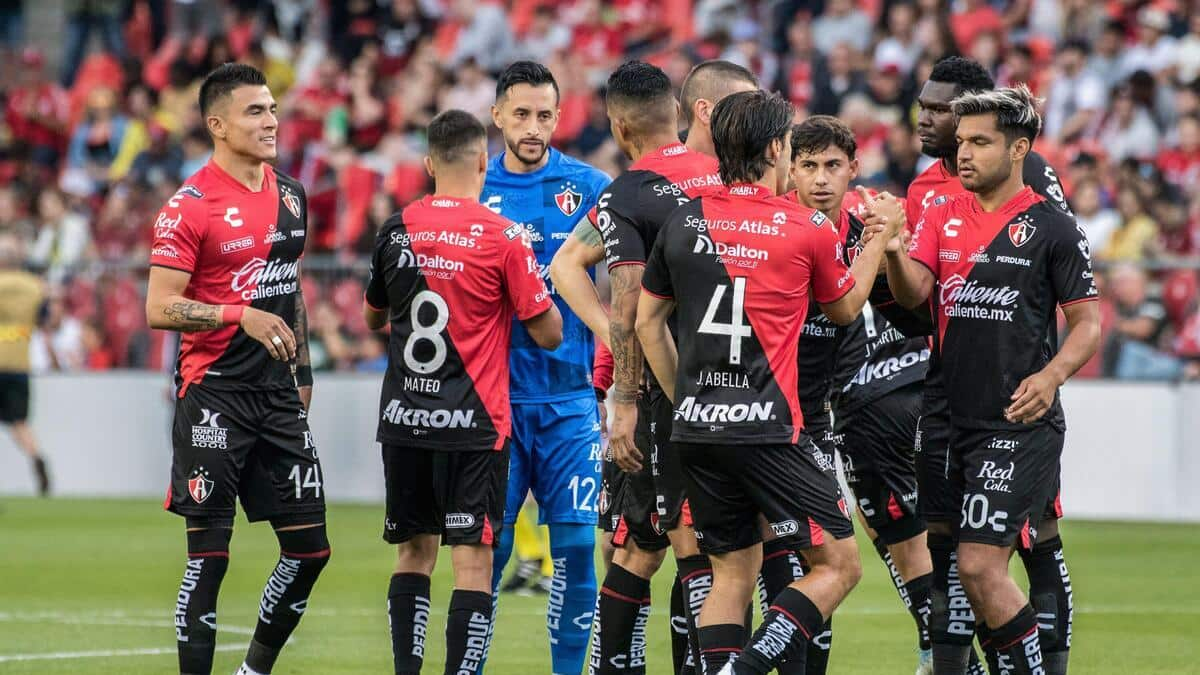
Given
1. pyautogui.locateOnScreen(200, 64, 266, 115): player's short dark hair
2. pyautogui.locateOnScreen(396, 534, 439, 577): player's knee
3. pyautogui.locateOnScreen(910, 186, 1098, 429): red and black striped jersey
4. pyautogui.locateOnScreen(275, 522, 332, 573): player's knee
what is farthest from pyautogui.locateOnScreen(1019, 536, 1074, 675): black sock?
pyautogui.locateOnScreen(200, 64, 266, 115): player's short dark hair

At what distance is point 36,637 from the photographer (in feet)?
35.3

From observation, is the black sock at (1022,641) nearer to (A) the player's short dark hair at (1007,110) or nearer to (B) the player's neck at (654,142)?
(A) the player's short dark hair at (1007,110)

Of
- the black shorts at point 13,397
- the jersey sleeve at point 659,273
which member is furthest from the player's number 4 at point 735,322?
the black shorts at point 13,397

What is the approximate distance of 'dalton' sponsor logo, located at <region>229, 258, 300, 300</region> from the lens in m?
8.17

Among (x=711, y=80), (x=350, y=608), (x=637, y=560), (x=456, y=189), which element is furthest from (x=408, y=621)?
(x=350, y=608)

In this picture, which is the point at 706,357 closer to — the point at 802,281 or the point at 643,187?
the point at 802,281

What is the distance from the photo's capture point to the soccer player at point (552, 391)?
8.34m

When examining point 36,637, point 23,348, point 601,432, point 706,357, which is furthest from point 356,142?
point 706,357

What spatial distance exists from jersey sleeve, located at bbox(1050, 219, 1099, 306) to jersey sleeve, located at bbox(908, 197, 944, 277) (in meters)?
0.50

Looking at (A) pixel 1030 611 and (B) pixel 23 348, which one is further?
(B) pixel 23 348

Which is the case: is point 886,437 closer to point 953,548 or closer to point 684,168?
point 953,548

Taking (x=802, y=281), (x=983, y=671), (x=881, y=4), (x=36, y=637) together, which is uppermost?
(x=881, y=4)

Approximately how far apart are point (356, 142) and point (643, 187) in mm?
16203

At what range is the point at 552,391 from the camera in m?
8.56
